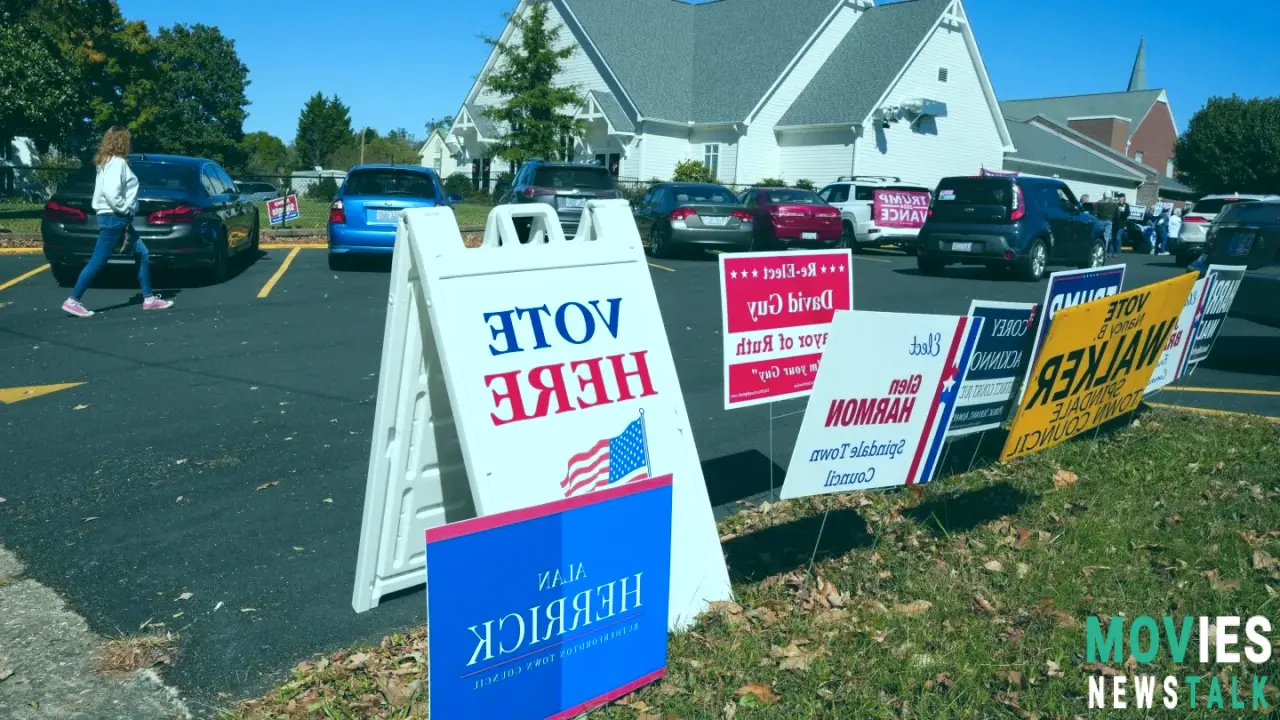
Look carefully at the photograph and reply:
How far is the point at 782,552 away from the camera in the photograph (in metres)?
4.93

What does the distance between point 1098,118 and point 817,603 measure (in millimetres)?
70857

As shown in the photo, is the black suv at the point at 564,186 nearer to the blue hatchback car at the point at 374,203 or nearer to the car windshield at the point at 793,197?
the blue hatchback car at the point at 374,203

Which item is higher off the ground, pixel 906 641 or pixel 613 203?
pixel 613 203

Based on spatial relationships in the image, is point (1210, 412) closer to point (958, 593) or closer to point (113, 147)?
point (958, 593)

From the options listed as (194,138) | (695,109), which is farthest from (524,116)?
(194,138)

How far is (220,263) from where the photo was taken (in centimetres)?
1334

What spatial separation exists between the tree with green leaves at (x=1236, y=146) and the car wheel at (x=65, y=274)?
6231 centimetres

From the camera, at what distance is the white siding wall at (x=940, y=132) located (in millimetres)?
35656

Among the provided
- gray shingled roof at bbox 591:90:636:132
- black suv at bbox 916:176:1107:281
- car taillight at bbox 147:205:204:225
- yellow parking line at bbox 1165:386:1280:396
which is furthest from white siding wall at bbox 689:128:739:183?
yellow parking line at bbox 1165:386:1280:396

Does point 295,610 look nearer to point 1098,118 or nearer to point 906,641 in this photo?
point 906,641

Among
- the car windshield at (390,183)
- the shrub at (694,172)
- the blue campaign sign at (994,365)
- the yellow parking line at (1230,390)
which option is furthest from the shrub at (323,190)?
the blue campaign sign at (994,365)

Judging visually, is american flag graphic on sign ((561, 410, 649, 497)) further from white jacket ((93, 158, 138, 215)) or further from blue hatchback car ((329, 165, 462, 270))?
blue hatchback car ((329, 165, 462, 270))

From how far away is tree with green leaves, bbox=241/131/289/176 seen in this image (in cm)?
7731

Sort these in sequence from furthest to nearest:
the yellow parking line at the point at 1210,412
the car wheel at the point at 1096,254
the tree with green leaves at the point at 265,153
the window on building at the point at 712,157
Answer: the tree with green leaves at the point at 265,153, the window on building at the point at 712,157, the car wheel at the point at 1096,254, the yellow parking line at the point at 1210,412
